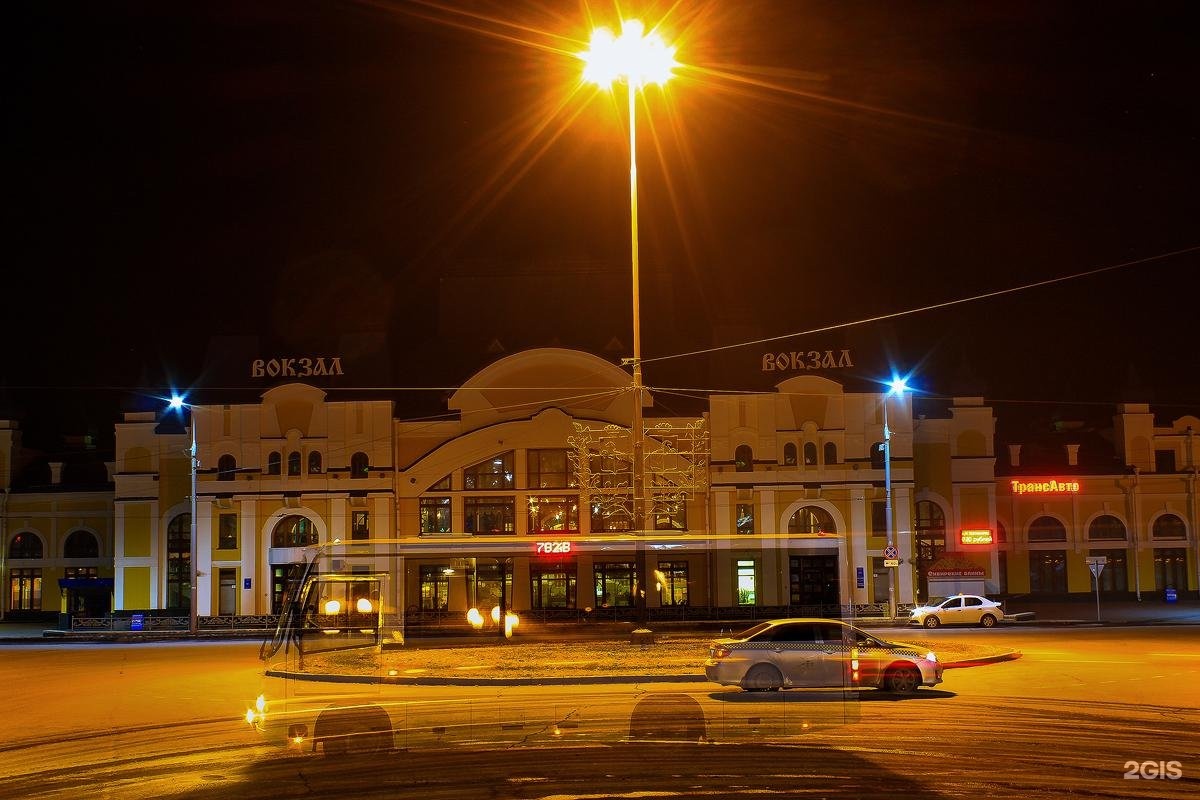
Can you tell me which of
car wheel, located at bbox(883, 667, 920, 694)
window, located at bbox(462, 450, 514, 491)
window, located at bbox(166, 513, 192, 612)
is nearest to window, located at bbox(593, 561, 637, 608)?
window, located at bbox(462, 450, 514, 491)

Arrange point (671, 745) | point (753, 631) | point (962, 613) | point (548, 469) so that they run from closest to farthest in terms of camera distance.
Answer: point (671, 745)
point (753, 631)
point (962, 613)
point (548, 469)

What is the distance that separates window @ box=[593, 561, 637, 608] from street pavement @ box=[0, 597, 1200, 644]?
8935mm

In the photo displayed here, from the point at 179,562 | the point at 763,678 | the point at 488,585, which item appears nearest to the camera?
the point at 763,678

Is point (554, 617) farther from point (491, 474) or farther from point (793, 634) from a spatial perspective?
point (491, 474)

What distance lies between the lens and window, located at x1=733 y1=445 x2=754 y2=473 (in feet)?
168

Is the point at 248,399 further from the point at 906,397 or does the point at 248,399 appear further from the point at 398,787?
the point at 398,787

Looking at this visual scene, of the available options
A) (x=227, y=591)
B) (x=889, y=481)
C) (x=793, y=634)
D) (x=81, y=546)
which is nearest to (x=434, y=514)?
(x=227, y=591)

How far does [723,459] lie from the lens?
168ft

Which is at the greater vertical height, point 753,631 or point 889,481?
point 889,481

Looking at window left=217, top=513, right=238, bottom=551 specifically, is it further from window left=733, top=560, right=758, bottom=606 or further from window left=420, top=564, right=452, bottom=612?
window left=733, top=560, right=758, bottom=606

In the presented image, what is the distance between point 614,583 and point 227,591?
2383cm

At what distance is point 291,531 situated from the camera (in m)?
52.4

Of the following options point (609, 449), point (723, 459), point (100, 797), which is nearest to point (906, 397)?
point (723, 459)

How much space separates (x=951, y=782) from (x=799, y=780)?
1553 millimetres
